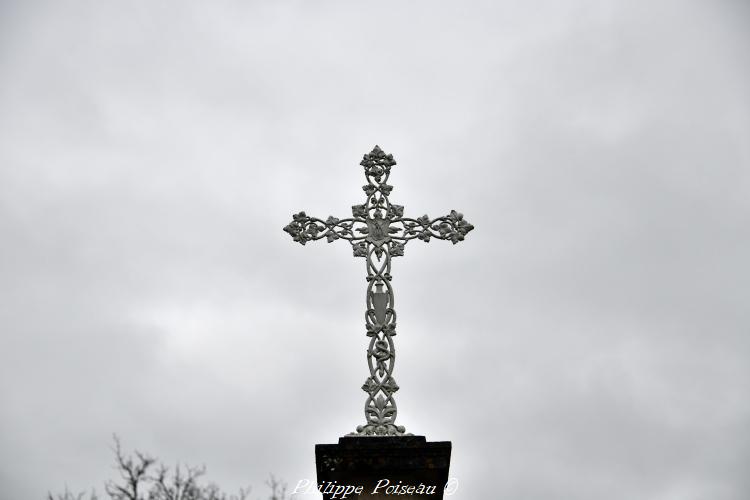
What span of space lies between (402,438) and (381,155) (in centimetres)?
355

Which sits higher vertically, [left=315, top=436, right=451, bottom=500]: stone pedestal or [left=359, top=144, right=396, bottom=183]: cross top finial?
[left=359, top=144, right=396, bottom=183]: cross top finial

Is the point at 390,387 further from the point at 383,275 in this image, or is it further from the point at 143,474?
the point at 143,474

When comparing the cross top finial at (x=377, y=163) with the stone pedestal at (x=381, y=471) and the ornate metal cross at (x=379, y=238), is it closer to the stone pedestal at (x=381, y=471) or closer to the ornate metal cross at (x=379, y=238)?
the ornate metal cross at (x=379, y=238)

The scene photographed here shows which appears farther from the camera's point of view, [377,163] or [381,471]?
[377,163]

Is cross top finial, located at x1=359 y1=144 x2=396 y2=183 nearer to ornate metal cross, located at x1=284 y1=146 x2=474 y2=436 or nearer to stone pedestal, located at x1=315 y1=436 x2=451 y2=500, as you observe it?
ornate metal cross, located at x1=284 y1=146 x2=474 y2=436

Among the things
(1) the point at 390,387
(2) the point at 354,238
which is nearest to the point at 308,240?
(2) the point at 354,238

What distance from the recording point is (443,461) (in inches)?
266

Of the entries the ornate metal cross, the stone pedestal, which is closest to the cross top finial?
the ornate metal cross

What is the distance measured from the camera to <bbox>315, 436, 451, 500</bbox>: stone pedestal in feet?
22.3

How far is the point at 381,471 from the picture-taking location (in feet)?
22.4

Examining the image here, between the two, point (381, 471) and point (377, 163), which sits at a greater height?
point (377, 163)

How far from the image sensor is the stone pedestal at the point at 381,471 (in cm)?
679

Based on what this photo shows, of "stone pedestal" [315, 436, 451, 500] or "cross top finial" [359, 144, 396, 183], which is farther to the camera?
"cross top finial" [359, 144, 396, 183]

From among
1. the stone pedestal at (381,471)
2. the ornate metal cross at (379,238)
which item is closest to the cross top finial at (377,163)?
the ornate metal cross at (379,238)
